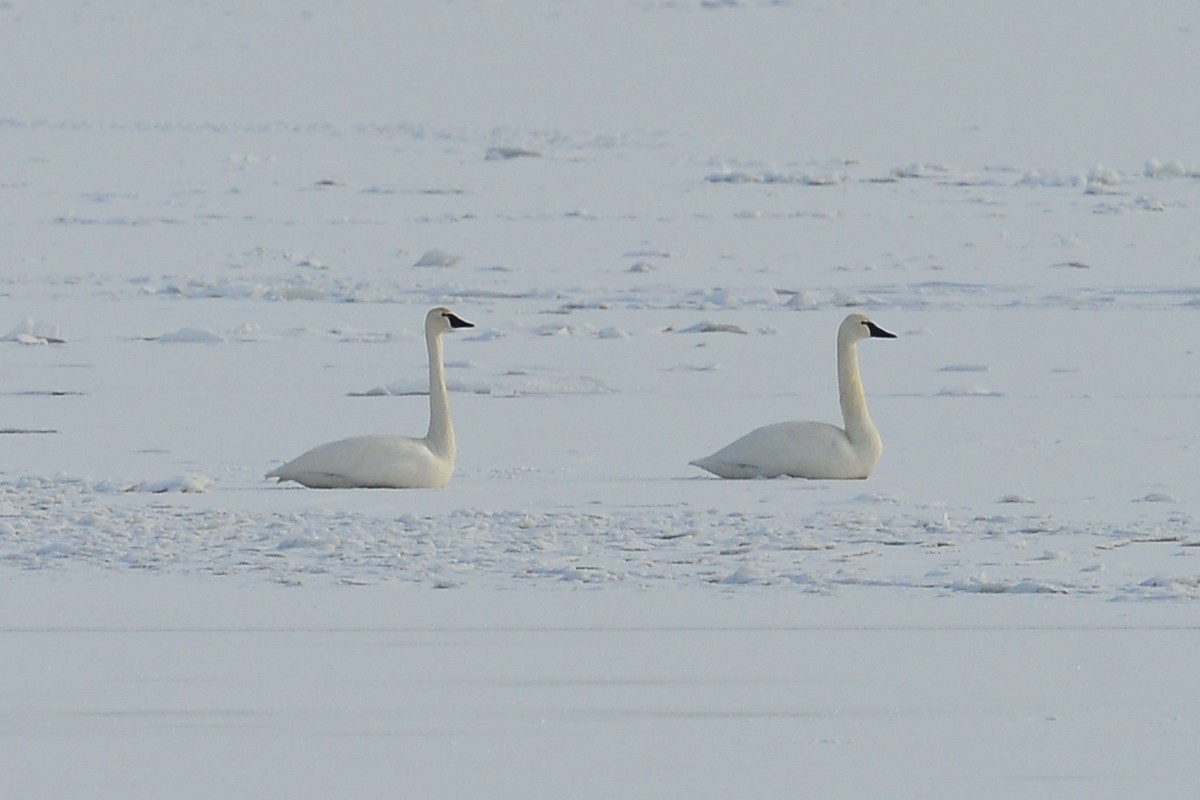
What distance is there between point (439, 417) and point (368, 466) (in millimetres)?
353

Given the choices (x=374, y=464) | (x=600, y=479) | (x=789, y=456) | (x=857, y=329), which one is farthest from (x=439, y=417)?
(x=857, y=329)

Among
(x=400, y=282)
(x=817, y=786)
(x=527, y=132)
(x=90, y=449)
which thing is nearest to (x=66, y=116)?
(x=527, y=132)

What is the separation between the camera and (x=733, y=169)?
21.7 metres

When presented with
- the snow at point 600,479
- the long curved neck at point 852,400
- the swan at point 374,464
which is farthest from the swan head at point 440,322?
the long curved neck at point 852,400

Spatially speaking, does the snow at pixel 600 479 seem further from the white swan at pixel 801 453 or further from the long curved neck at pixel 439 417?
the long curved neck at pixel 439 417

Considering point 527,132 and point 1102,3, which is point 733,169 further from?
point 1102,3

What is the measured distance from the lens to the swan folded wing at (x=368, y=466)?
6.61m

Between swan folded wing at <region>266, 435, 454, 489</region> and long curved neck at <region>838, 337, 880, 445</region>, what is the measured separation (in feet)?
4.16

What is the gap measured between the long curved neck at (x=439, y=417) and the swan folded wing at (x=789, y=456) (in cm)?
74

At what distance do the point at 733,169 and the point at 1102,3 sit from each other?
56.4ft

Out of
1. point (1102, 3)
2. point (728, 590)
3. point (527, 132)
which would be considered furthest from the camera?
point (1102, 3)

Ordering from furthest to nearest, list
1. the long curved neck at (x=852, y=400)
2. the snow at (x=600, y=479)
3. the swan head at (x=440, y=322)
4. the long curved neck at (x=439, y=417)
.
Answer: the swan head at (x=440, y=322)
the long curved neck at (x=852, y=400)
the long curved neck at (x=439, y=417)
the snow at (x=600, y=479)

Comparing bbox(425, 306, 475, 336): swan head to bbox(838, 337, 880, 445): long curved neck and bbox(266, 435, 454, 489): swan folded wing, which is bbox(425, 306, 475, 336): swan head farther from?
bbox(838, 337, 880, 445): long curved neck

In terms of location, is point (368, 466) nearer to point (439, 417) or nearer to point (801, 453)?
point (439, 417)
